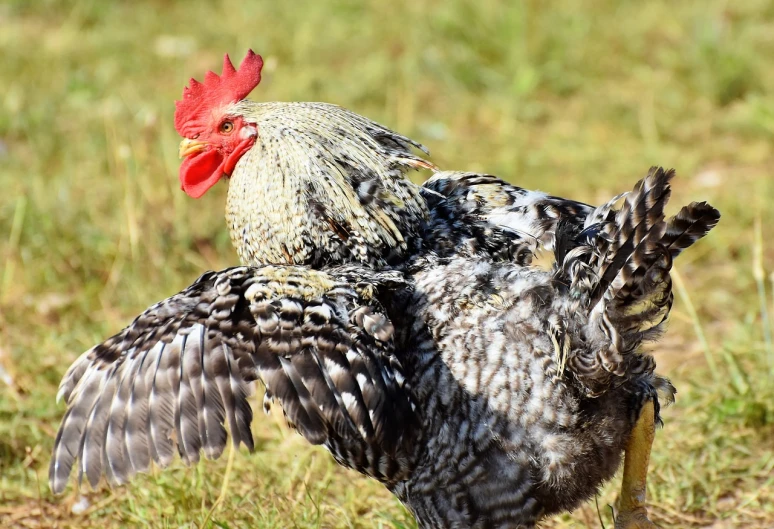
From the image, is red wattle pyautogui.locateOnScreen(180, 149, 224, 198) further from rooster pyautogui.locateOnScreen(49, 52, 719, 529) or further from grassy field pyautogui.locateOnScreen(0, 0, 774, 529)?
grassy field pyautogui.locateOnScreen(0, 0, 774, 529)

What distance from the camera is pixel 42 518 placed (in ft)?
13.5

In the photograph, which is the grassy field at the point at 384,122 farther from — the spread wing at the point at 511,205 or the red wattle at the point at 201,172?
the red wattle at the point at 201,172

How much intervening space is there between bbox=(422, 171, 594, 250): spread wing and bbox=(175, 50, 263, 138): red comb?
34.4 inches

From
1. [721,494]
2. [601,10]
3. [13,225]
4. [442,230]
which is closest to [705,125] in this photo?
[601,10]

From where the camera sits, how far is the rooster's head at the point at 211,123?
3.87 metres

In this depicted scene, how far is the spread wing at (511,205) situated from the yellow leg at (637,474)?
2.46 feet

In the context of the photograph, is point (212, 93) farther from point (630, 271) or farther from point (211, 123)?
point (630, 271)

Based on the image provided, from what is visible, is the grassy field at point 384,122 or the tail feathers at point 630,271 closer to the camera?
the tail feathers at point 630,271

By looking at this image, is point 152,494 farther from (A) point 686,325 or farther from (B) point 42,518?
(A) point 686,325

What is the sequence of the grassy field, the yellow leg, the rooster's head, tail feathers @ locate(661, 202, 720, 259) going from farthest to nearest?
the grassy field
the rooster's head
the yellow leg
tail feathers @ locate(661, 202, 720, 259)

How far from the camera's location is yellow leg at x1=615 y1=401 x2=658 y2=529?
355cm

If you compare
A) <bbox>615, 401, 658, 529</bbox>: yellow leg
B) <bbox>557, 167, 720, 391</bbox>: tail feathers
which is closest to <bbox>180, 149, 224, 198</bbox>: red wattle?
<bbox>557, 167, 720, 391</bbox>: tail feathers

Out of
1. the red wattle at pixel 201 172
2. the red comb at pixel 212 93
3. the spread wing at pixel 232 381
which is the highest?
the red comb at pixel 212 93

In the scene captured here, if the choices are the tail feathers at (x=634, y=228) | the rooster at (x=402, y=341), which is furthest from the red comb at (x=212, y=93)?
the tail feathers at (x=634, y=228)
